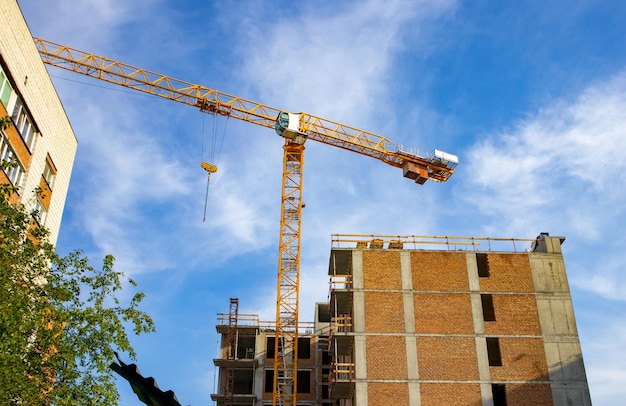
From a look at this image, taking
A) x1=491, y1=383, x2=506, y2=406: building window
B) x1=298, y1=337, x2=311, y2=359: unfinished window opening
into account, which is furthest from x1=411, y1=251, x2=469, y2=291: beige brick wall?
x1=298, y1=337, x2=311, y2=359: unfinished window opening

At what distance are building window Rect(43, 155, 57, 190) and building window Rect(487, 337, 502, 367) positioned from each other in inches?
1129

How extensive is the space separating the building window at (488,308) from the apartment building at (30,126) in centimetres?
2787

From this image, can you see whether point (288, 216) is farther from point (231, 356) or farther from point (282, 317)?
point (231, 356)

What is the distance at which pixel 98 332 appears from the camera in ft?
67.3

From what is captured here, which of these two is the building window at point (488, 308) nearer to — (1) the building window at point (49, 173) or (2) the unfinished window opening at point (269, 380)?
(2) the unfinished window opening at point (269, 380)

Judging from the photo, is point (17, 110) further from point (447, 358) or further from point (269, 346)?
point (269, 346)

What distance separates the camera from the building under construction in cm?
4188

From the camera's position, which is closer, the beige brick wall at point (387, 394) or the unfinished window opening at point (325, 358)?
the beige brick wall at point (387, 394)

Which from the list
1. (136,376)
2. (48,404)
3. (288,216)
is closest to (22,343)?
(48,404)

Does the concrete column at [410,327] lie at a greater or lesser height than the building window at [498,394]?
greater

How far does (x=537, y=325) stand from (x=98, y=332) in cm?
3195

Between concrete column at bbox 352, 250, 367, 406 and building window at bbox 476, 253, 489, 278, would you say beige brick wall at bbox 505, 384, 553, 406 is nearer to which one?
building window at bbox 476, 253, 489, 278

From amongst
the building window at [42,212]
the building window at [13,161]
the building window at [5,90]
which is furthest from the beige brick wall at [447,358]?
the building window at [5,90]

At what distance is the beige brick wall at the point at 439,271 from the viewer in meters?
44.8
